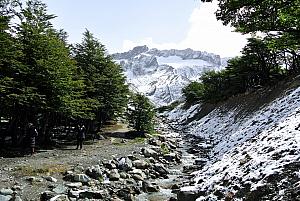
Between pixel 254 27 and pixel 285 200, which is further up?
pixel 254 27

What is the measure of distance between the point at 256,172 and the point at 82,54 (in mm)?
31887

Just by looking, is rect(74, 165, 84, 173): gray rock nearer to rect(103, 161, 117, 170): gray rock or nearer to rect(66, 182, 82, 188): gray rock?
rect(103, 161, 117, 170): gray rock

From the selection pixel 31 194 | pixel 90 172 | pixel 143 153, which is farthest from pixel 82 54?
pixel 31 194

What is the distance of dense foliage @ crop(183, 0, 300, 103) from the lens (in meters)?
16.0

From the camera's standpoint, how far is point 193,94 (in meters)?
99.5

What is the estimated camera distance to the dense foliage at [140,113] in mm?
40906

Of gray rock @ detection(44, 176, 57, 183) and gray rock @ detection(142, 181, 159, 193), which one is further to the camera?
gray rock @ detection(142, 181, 159, 193)

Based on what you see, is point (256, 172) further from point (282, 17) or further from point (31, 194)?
point (31, 194)

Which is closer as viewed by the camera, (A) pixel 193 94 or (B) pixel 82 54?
(B) pixel 82 54

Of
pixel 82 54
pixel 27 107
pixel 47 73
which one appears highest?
pixel 82 54

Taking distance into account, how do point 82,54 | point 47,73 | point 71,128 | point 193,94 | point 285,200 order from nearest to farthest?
1. point 285,200
2. point 47,73
3. point 82,54
4. point 71,128
5. point 193,94

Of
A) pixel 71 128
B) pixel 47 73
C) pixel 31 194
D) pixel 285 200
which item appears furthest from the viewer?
pixel 71 128

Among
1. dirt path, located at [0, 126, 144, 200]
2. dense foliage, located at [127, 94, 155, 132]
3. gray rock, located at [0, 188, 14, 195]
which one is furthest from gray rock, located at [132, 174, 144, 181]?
dense foliage, located at [127, 94, 155, 132]

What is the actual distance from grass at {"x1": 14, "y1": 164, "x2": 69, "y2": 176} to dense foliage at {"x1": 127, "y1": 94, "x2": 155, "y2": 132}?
805 inches
